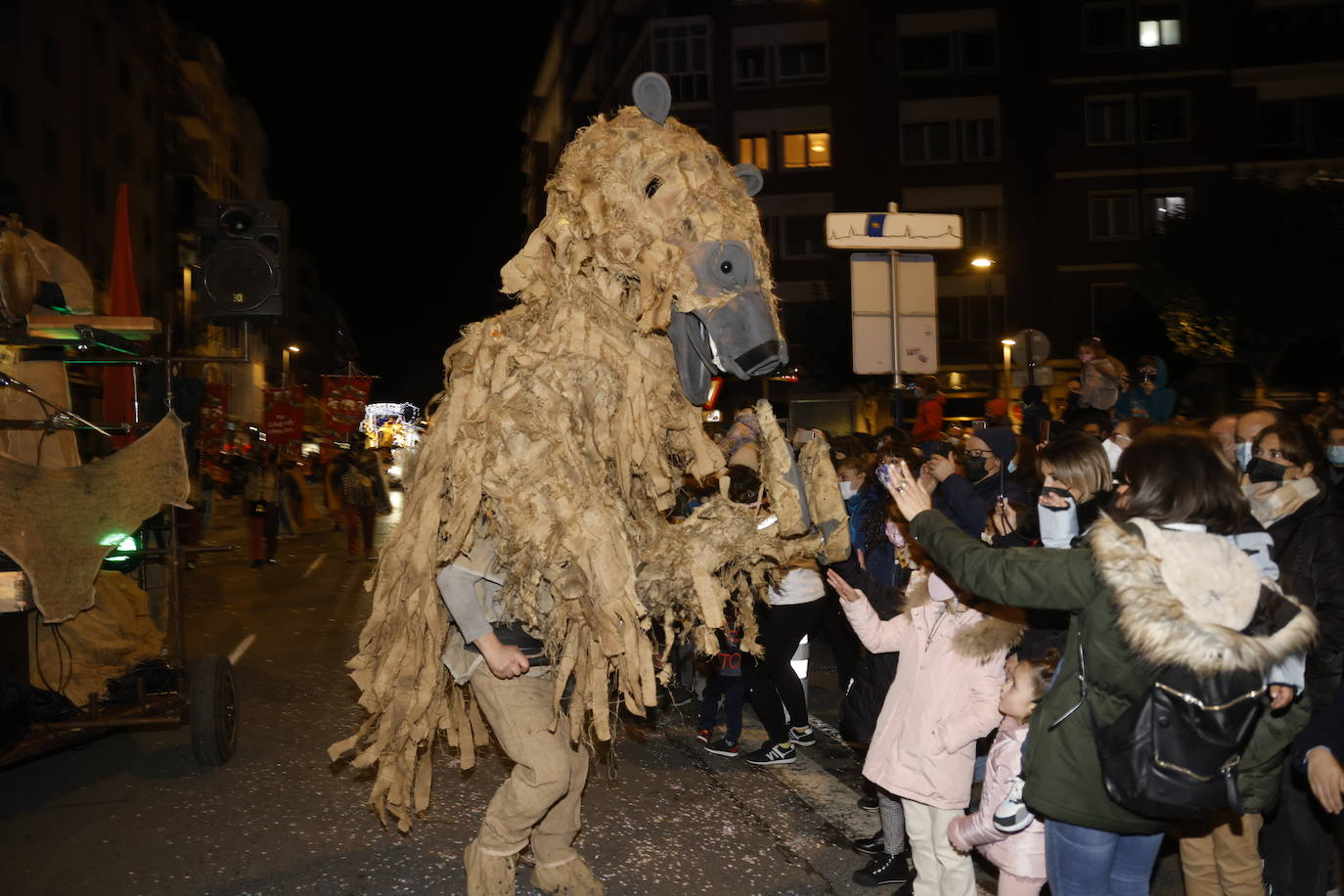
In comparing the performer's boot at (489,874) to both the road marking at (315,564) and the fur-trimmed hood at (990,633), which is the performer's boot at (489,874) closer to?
the fur-trimmed hood at (990,633)

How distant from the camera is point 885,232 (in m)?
8.48

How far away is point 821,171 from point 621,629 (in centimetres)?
2979

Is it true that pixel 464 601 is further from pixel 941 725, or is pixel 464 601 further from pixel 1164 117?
pixel 1164 117

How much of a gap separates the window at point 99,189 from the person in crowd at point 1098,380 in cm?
3178

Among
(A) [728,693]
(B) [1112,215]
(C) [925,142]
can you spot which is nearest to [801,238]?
(C) [925,142]

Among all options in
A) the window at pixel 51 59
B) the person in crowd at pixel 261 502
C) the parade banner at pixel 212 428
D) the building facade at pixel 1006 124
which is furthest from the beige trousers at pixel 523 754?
the window at pixel 51 59

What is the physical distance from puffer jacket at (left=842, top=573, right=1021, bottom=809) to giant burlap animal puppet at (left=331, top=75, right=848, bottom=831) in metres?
0.64

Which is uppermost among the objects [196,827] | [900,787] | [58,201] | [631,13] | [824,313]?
[631,13]

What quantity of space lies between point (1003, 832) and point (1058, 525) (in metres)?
1.03

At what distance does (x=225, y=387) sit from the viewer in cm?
2350

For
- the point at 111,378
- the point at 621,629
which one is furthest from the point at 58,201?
the point at 621,629

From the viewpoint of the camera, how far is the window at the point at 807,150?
31.5 m

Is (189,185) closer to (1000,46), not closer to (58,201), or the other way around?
(58,201)

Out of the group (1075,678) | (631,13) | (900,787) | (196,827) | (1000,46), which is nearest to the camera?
(1075,678)
